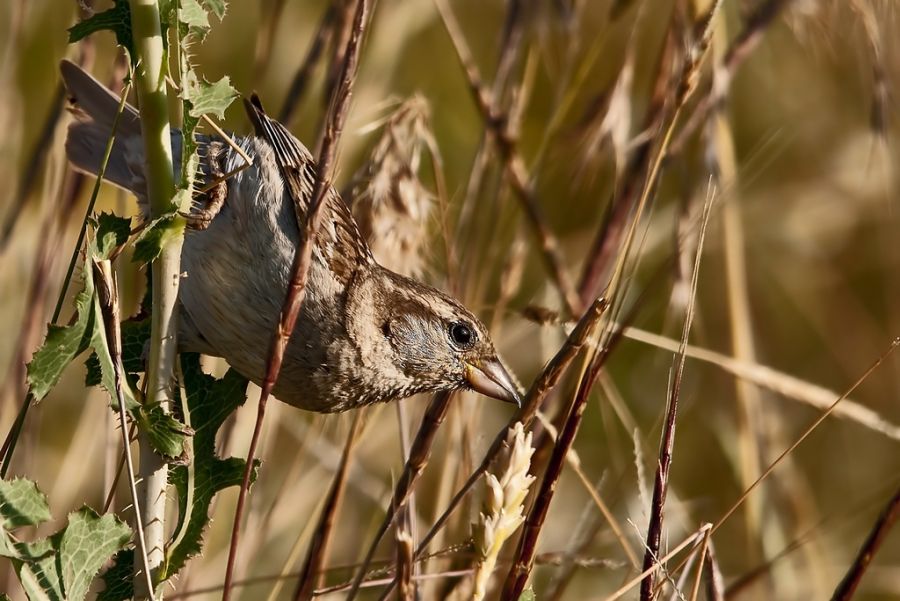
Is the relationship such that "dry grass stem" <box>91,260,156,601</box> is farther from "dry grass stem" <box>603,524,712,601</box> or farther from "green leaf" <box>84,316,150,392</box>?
"dry grass stem" <box>603,524,712,601</box>

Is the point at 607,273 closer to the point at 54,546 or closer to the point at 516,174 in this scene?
the point at 516,174

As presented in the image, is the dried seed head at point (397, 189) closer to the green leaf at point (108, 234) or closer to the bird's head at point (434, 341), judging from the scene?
the bird's head at point (434, 341)

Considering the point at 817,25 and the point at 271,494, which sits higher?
the point at 817,25

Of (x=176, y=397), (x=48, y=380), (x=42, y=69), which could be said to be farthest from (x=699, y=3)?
(x=42, y=69)

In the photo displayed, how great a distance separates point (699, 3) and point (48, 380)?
164 centimetres

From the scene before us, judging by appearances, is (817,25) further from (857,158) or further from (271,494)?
(271,494)

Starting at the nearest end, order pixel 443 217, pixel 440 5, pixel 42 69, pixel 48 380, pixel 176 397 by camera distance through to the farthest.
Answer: pixel 48 380 < pixel 176 397 < pixel 443 217 < pixel 440 5 < pixel 42 69

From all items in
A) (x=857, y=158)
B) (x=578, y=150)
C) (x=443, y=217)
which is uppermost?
(x=857, y=158)

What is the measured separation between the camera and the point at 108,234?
1.34m

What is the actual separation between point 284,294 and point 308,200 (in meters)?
0.23

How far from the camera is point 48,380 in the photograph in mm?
1283

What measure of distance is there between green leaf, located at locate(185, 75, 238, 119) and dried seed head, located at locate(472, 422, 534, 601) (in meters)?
0.52

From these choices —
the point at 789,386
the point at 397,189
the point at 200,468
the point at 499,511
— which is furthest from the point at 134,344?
the point at 789,386

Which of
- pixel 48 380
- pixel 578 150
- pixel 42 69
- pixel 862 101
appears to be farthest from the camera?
pixel 862 101
